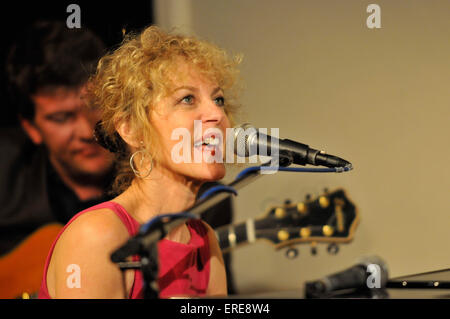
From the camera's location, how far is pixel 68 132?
113 inches

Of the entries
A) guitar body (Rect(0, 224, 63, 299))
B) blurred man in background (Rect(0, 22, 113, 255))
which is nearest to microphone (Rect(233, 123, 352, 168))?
blurred man in background (Rect(0, 22, 113, 255))

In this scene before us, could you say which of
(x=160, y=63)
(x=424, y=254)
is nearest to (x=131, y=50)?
(x=160, y=63)

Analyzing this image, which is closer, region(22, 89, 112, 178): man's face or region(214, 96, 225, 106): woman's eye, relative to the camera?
region(214, 96, 225, 106): woman's eye

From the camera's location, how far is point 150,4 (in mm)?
2795

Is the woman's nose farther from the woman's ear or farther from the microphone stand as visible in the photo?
the microphone stand

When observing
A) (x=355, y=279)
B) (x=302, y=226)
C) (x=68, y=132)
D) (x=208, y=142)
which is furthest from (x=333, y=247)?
(x=68, y=132)

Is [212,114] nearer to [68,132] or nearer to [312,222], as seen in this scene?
[312,222]

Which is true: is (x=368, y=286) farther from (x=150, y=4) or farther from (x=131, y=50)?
(x=150, y=4)

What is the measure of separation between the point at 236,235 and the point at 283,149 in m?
0.30

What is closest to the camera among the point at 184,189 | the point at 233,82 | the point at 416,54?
the point at 184,189

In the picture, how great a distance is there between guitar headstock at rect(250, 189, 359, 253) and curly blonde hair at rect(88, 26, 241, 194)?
A: 0.42m

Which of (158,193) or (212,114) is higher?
(212,114)

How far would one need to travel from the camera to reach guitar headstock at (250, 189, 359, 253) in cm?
120
